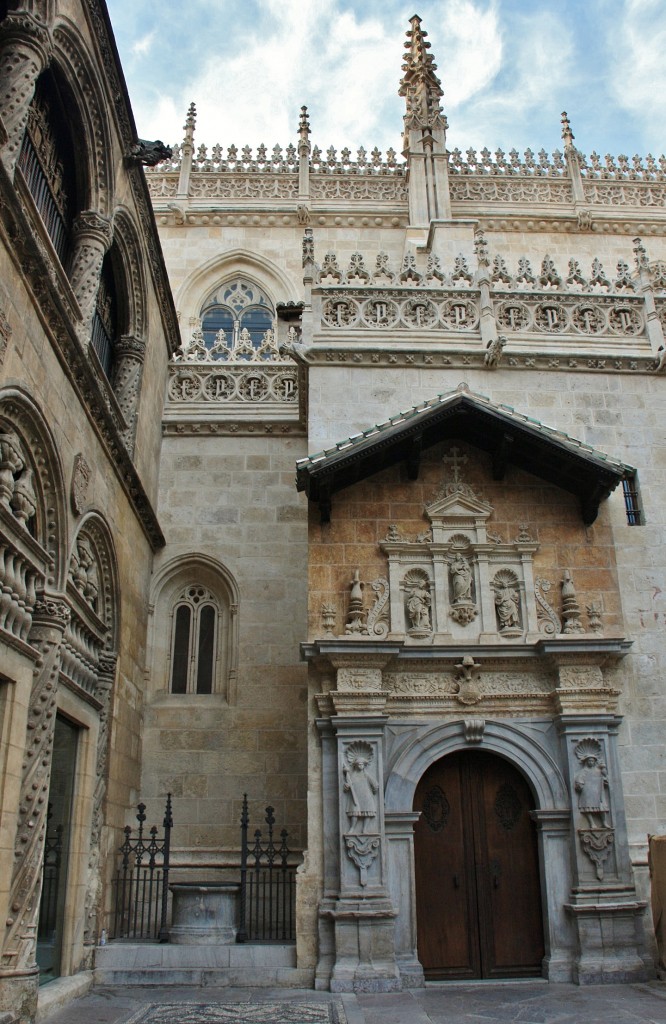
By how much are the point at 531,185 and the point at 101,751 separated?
17200 mm

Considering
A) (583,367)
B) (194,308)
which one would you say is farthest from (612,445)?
(194,308)

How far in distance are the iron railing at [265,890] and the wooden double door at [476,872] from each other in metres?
1.66

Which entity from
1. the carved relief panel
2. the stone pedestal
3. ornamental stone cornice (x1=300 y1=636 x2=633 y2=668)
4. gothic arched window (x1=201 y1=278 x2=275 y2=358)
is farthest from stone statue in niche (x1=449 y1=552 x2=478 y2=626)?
gothic arched window (x1=201 y1=278 x2=275 y2=358)

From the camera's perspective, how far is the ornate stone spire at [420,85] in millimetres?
21016

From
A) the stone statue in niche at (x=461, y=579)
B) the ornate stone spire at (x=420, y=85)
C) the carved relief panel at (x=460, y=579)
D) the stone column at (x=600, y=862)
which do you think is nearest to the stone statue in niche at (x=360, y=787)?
the carved relief panel at (x=460, y=579)

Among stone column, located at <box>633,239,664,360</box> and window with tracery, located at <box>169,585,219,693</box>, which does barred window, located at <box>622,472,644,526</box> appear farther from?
window with tracery, located at <box>169,585,219,693</box>

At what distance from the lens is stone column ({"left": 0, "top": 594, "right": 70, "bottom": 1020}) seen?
728 centimetres

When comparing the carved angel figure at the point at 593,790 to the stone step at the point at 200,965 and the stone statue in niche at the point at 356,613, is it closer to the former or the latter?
the stone statue in niche at the point at 356,613

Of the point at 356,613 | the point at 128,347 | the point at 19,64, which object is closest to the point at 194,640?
the point at 356,613

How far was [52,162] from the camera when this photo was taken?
9906 millimetres

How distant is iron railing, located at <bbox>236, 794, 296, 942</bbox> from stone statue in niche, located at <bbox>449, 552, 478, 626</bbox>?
319cm

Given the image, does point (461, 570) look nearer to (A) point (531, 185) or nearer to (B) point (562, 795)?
(B) point (562, 795)

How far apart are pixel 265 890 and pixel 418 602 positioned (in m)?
4.26

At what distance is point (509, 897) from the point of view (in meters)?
9.87
